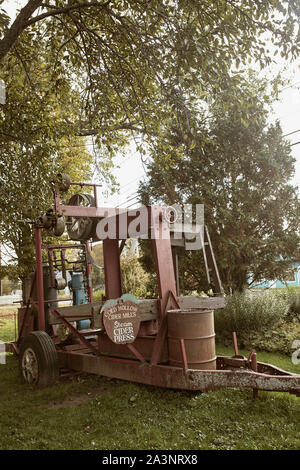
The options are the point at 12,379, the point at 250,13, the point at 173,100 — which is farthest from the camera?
the point at 12,379

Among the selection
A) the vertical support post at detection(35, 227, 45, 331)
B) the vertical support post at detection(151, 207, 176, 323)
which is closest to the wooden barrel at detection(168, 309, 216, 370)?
the vertical support post at detection(151, 207, 176, 323)

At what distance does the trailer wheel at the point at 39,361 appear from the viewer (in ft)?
21.2

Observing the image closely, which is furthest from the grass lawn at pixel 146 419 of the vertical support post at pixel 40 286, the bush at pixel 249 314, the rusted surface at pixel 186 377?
the bush at pixel 249 314

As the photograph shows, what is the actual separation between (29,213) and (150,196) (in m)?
5.90

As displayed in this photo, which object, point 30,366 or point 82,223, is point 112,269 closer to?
point 82,223

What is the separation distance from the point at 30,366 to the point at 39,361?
360mm

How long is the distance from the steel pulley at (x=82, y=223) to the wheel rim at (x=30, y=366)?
2.34 m

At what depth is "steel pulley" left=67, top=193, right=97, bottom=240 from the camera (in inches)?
304

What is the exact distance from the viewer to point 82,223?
7887 mm

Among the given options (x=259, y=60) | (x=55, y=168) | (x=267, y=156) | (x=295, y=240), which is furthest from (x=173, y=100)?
(x=295, y=240)

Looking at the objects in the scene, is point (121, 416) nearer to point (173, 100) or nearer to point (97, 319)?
point (97, 319)

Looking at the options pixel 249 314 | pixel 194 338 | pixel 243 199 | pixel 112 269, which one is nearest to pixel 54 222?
pixel 112 269

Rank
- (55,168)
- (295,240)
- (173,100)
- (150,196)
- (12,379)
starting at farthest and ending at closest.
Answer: (150,196) → (295,240) → (55,168) → (12,379) → (173,100)

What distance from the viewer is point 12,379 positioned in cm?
738
